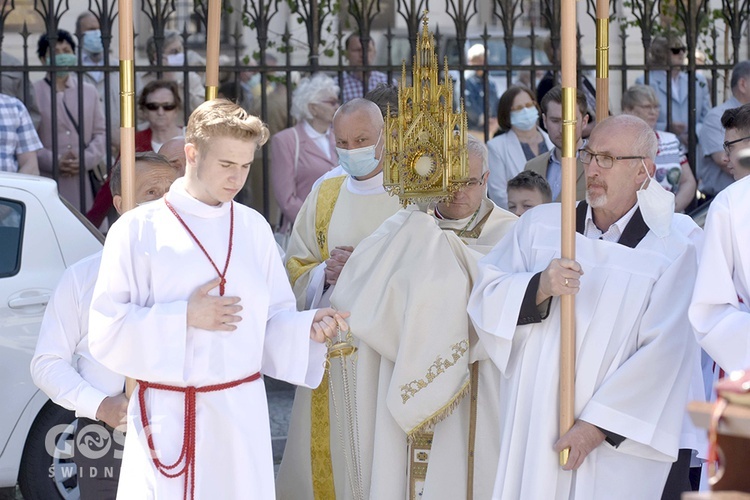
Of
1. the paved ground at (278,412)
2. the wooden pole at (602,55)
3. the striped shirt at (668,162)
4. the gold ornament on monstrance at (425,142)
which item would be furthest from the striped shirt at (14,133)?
the wooden pole at (602,55)

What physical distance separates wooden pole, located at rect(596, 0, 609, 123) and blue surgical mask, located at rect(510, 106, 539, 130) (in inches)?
97.8

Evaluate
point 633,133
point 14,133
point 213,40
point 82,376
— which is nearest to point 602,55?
point 633,133

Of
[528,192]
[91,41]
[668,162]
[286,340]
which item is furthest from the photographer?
[91,41]

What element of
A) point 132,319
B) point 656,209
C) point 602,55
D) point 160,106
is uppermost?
point 160,106

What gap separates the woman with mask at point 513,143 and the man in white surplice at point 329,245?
2258mm

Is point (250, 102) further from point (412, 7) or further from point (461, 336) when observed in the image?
point (461, 336)

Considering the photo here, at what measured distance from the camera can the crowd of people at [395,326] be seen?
13.5ft

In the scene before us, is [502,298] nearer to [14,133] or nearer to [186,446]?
[186,446]

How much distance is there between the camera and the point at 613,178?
474 centimetres

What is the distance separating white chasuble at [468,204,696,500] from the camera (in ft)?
15.0

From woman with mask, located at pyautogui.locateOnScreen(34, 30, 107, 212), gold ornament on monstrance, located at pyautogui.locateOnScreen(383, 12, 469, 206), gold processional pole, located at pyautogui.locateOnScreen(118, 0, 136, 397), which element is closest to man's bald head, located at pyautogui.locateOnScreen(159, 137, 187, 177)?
gold ornament on monstrance, located at pyautogui.locateOnScreen(383, 12, 469, 206)

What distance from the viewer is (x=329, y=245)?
5926mm

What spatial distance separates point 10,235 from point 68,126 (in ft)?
8.84

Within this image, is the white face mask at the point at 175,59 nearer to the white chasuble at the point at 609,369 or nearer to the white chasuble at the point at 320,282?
the white chasuble at the point at 320,282
